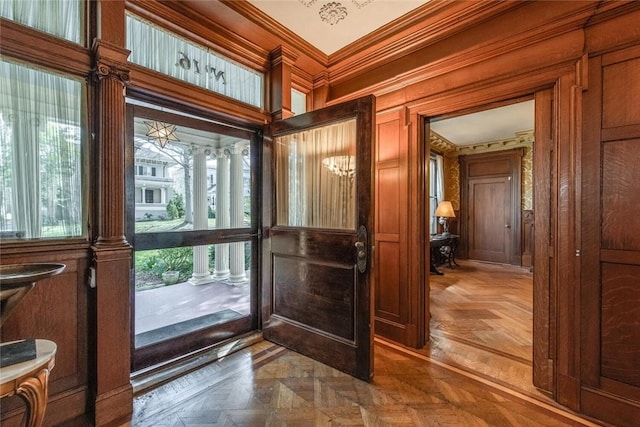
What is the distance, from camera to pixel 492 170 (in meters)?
6.76

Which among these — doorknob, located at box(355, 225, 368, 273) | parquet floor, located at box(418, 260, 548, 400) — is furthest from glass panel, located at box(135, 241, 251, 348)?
parquet floor, located at box(418, 260, 548, 400)

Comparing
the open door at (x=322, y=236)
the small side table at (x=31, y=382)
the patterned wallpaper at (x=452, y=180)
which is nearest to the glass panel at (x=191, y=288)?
the open door at (x=322, y=236)

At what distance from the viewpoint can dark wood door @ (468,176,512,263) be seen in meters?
6.56

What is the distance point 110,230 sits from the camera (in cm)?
171

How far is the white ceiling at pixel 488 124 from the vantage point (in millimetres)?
4628

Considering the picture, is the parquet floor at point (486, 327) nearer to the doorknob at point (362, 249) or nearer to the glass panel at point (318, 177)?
the doorknob at point (362, 249)

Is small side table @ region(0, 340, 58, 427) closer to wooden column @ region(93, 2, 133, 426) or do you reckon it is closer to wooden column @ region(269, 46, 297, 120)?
wooden column @ region(93, 2, 133, 426)

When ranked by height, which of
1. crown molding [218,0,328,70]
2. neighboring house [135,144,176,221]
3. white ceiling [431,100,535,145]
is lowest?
neighboring house [135,144,176,221]

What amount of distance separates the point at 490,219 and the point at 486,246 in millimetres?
676

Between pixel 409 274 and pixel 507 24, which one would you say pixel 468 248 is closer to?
pixel 409 274

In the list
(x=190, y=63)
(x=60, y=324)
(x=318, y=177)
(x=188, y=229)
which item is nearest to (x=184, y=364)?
(x=60, y=324)

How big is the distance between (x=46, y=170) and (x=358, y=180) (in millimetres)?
1971

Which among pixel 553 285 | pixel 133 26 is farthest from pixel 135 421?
pixel 553 285

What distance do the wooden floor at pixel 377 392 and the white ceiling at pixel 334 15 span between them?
2.93 m
